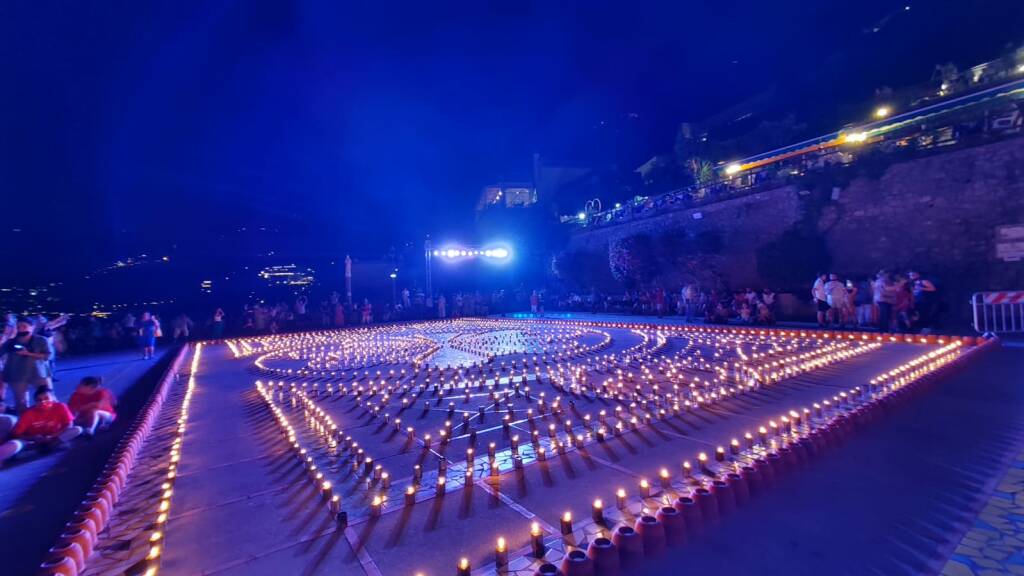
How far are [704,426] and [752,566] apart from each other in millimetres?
2783

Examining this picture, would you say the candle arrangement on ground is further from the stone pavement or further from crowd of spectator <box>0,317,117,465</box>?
crowd of spectator <box>0,317,117,465</box>

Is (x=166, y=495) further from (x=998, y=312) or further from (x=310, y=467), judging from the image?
(x=998, y=312)

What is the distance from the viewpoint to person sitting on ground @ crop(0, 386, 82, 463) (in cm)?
527

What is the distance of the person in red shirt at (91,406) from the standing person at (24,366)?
109 cm

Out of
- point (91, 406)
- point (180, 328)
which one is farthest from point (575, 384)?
point (180, 328)

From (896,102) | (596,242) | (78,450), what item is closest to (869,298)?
(896,102)

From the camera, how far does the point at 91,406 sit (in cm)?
594

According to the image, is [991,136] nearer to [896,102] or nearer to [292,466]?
[896,102]

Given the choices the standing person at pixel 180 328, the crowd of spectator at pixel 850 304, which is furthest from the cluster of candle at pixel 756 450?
the standing person at pixel 180 328

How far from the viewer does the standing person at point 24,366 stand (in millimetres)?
6527

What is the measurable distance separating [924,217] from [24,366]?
73.6ft

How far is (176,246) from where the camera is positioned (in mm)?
24656

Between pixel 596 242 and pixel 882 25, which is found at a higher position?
pixel 882 25

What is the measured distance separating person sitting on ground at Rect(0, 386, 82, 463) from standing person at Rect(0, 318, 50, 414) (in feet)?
4.62
